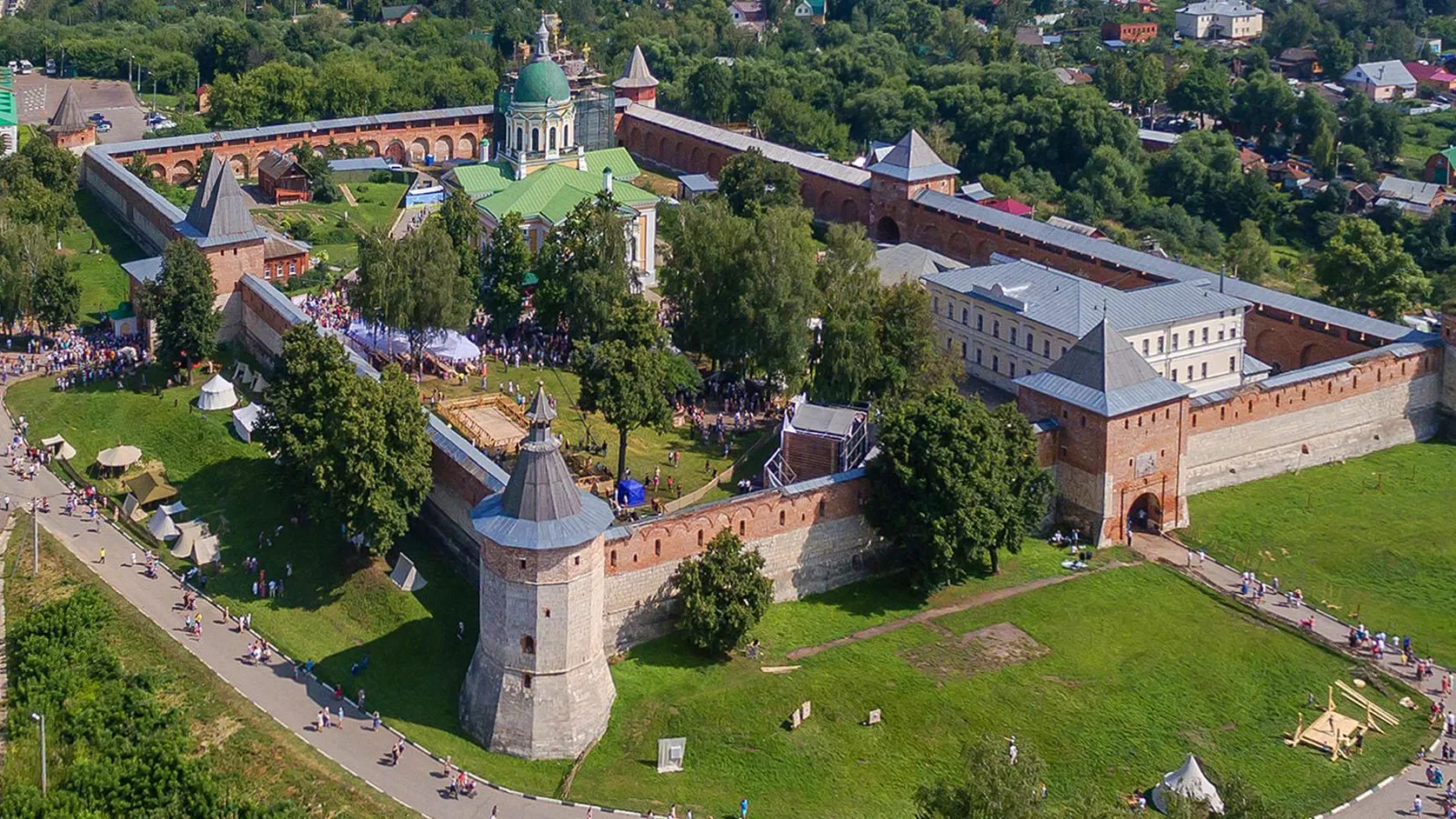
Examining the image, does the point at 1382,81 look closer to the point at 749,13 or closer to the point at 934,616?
the point at 749,13

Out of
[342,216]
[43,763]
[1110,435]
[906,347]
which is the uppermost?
[906,347]

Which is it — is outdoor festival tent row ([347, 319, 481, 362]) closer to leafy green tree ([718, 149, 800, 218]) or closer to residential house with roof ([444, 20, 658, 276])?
residential house with roof ([444, 20, 658, 276])

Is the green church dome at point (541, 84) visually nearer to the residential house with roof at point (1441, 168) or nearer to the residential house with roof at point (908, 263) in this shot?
the residential house with roof at point (908, 263)

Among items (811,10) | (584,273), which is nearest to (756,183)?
(584,273)

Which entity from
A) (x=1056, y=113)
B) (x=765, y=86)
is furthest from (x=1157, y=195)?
(x=765, y=86)

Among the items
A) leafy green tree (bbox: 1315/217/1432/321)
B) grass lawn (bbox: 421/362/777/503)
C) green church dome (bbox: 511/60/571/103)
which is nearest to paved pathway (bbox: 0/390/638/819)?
grass lawn (bbox: 421/362/777/503)

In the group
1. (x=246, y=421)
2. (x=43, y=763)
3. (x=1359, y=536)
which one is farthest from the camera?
(x=246, y=421)

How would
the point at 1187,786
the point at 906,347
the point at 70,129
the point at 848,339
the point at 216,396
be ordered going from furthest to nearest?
the point at 70,129 < the point at 216,396 < the point at 906,347 < the point at 848,339 < the point at 1187,786
